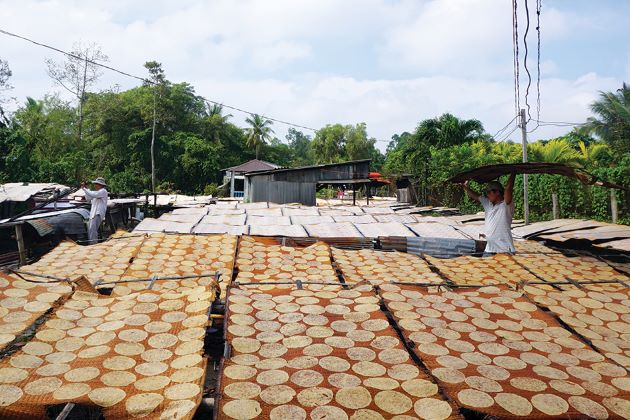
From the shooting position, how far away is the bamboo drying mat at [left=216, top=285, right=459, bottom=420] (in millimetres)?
1862

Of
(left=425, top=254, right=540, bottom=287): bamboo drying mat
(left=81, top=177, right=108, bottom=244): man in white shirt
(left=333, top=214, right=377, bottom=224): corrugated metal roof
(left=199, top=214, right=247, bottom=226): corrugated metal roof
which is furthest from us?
(left=81, top=177, right=108, bottom=244): man in white shirt

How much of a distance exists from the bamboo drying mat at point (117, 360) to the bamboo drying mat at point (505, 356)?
125 cm

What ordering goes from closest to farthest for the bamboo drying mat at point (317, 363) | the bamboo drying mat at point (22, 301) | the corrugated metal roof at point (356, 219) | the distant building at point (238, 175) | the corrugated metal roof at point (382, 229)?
the bamboo drying mat at point (317, 363) < the bamboo drying mat at point (22, 301) < the corrugated metal roof at point (382, 229) < the corrugated metal roof at point (356, 219) < the distant building at point (238, 175)

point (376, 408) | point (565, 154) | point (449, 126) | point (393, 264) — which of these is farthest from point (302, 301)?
point (449, 126)

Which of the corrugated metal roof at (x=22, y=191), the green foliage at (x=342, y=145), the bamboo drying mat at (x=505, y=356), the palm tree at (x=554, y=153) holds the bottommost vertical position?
the bamboo drying mat at (x=505, y=356)

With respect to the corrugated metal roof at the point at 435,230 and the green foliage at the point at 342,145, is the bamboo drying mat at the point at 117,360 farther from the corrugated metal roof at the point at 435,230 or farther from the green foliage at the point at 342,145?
the green foliage at the point at 342,145

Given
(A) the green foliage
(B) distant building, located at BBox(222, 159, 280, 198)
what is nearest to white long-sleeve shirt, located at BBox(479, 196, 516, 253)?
(B) distant building, located at BBox(222, 159, 280, 198)

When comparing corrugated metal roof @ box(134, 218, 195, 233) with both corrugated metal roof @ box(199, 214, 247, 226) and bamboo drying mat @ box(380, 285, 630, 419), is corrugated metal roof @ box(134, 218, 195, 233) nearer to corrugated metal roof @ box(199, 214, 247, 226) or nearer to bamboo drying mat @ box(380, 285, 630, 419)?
corrugated metal roof @ box(199, 214, 247, 226)

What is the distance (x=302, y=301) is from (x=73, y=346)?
138 centimetres

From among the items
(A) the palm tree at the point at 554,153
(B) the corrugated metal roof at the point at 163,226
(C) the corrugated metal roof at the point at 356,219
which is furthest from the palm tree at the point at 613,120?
(B) the corrugated metal roof at the point at 163,226

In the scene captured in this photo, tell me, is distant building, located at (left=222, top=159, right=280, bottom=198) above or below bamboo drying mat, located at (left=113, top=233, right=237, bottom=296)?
above

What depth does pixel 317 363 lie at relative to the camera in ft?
7.29

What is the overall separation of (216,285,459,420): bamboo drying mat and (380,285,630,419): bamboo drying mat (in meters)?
0.15

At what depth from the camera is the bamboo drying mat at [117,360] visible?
6.20ft
